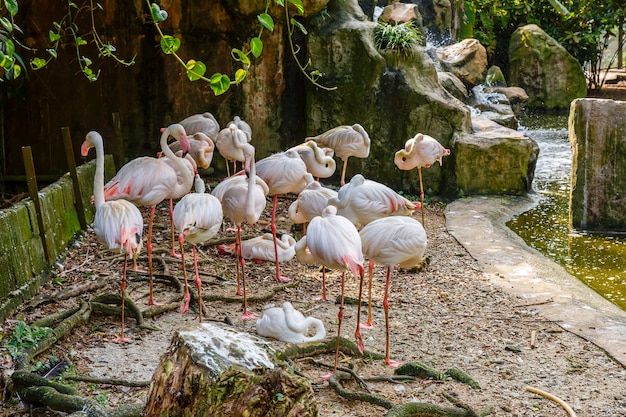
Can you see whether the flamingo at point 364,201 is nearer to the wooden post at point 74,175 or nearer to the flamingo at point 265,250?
the flamingo at point 265,250

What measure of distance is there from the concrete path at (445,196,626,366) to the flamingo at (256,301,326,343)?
1.66 m

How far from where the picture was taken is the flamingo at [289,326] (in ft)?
15.2

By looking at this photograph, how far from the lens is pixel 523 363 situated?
4566 mm

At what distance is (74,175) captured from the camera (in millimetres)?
6602

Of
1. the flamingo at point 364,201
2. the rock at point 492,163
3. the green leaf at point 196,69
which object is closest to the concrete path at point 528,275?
the rock at point 492,163

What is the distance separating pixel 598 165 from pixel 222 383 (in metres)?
6.32

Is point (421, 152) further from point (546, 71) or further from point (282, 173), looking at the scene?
point (546, 71)

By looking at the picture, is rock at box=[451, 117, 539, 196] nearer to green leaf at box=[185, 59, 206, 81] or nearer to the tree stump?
green leaf at box=[185, 59, 206, 81]

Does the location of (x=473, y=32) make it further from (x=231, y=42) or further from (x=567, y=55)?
(x=231, y=42)

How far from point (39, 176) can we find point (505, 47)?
1347 centimetres

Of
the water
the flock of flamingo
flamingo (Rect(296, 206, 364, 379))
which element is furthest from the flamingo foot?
the water

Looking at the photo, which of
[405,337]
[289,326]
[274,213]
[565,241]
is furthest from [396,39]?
[289,326]

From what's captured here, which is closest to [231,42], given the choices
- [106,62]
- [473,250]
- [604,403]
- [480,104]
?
[106,62]

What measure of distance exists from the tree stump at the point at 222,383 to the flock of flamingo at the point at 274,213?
56.3 inches
